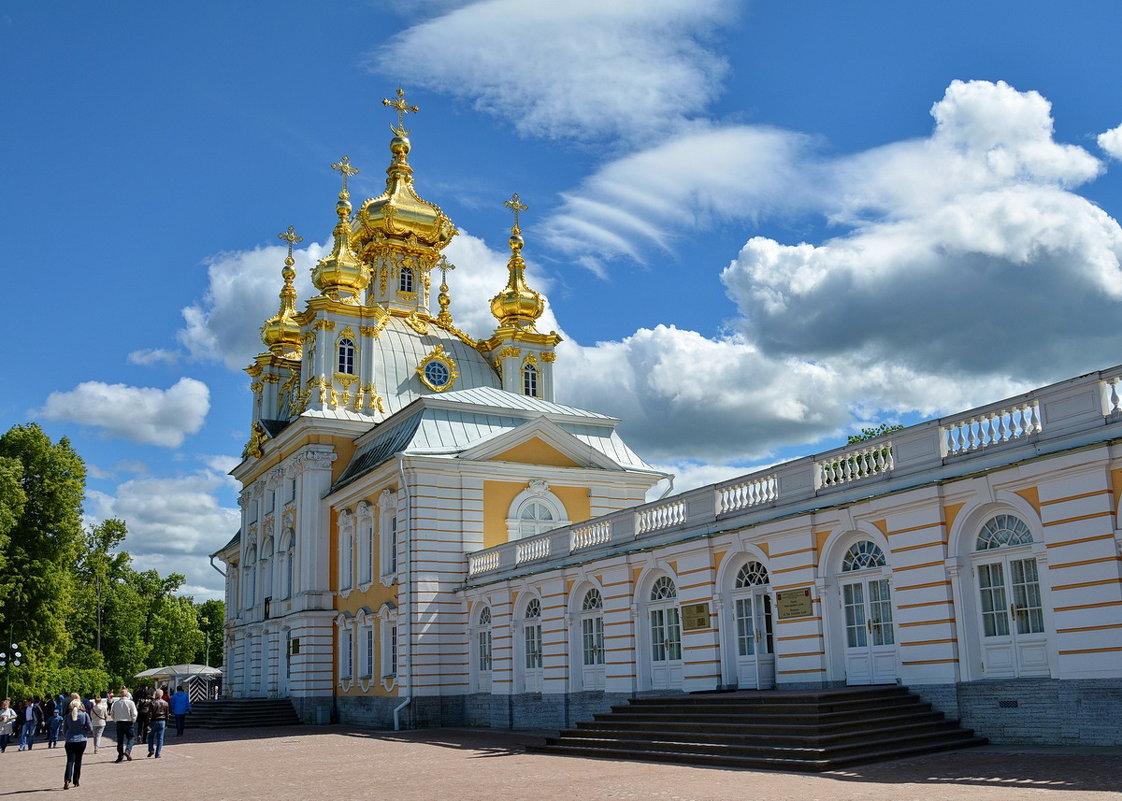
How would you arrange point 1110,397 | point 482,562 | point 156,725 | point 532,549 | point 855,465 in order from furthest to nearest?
point 482,562
point 532,549
point 156,725
point 855,465
point 1110,397

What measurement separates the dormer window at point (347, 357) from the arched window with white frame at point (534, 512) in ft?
33.4

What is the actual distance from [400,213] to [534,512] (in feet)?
61.0

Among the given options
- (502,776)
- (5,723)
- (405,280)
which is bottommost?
(502,776)

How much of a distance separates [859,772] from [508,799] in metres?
4.31

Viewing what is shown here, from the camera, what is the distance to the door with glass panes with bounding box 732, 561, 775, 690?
19.1 meters

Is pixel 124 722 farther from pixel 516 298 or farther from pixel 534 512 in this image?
pixel 516 298

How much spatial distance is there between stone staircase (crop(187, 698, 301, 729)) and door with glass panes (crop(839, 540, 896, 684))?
2274 cm

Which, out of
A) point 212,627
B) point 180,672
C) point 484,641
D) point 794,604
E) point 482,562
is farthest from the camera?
point 212,627

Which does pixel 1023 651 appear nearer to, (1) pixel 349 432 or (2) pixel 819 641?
(2) pixel 819 641

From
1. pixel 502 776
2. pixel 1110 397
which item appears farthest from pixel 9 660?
pixel 1110 397

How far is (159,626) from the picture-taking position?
80.4 meters

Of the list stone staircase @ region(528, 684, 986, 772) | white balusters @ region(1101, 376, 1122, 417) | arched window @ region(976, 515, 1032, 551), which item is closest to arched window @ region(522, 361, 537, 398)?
stone staircase @ region(528, 684, 986, 772)

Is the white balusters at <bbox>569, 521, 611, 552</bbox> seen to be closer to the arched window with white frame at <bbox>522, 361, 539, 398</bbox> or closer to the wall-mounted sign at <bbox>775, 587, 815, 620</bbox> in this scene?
the wall-mounted sign at <bbox>775, 587, 815, 620</bbox>

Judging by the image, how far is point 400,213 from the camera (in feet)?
149
